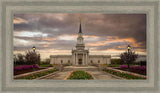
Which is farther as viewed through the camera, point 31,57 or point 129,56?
point 31,57

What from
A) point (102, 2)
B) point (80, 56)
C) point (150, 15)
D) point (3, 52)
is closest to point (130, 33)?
point (150, 15)

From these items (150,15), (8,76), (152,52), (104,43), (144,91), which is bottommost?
(144,91)

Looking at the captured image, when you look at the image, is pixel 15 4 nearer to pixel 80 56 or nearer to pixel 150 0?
pixel 150 0

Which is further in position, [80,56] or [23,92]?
[80,56]

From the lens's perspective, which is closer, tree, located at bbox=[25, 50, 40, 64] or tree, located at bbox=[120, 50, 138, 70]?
tree, located at bbox=[120, 50, 138, 70]

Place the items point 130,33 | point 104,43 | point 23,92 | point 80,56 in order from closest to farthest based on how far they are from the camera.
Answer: point 23,92 → point 130,33 → point 104,43 → point 80,56

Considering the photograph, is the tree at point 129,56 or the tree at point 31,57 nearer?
the tree at point 129,56

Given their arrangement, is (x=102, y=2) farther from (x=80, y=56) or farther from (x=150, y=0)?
(x=80, y=56)

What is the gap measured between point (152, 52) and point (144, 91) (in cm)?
312

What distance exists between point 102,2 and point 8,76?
9635 mm

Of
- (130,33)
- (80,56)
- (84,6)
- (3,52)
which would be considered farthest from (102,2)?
(80,56)

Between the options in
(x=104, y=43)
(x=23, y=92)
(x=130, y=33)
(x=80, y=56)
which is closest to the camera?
(x=23, y=92)

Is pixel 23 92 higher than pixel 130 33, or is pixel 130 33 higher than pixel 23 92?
pixel 130 33

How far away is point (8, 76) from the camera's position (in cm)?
914
